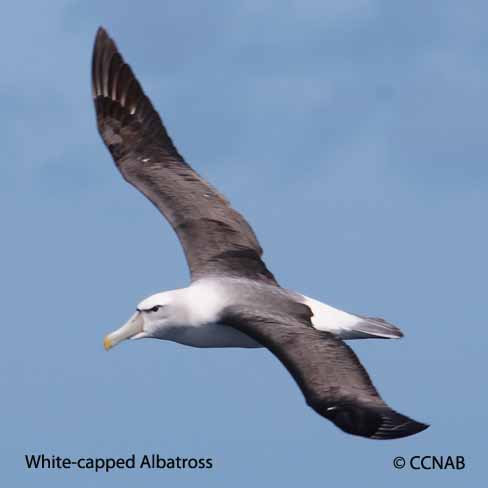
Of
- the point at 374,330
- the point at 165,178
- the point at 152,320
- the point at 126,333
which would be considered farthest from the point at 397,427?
the point at 165,178

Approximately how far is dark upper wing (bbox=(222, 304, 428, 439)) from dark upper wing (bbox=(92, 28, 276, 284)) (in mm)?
1507

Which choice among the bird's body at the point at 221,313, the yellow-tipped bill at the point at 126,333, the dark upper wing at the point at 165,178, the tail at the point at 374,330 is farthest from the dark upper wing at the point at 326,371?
the dark upper wing at the point at 165,178

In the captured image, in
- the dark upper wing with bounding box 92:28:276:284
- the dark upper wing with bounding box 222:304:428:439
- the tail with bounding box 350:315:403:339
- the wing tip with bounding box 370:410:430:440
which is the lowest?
the wing tip with bounding box 370:410:430:440

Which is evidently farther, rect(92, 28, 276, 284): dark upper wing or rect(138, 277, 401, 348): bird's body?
rect(92, 28, 276, 284): dark upper wing

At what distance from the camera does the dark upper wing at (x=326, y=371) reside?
581 inches

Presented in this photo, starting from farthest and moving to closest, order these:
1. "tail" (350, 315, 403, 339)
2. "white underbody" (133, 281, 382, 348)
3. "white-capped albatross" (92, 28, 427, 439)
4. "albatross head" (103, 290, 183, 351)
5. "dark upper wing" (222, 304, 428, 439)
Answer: "tail" (350, 315, 403, 339), "albatross head" (103, 290, 183, 351), "white underbody" (133, 281, 382, 348), "white-capped albatross" (92, 28, 427, 439), "dark upper wing" (222, 304, 428, 439)

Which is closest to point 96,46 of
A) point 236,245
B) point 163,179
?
point 163,179

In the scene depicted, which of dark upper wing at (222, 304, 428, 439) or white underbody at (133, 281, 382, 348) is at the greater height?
white underbody at (133, 281, 382, 348)

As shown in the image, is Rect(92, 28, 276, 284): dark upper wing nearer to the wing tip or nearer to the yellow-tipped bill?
the yellow-tipped bill

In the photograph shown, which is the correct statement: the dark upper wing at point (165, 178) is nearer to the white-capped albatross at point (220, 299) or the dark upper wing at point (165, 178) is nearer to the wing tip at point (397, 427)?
the white-capped albatross at point (220, 299)

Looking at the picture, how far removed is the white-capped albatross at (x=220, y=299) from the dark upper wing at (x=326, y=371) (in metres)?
0.01

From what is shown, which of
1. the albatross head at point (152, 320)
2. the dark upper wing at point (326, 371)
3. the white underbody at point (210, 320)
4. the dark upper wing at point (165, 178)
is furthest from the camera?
the dark upper wing at point (165, 178)

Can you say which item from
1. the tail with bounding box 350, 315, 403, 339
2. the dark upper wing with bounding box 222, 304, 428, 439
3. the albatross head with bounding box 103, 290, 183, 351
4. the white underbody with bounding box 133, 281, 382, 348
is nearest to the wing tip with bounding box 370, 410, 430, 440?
the dark upper wing with bounding box 222, 304, 428, 439

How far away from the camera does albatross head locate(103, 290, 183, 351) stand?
57.9 ft
